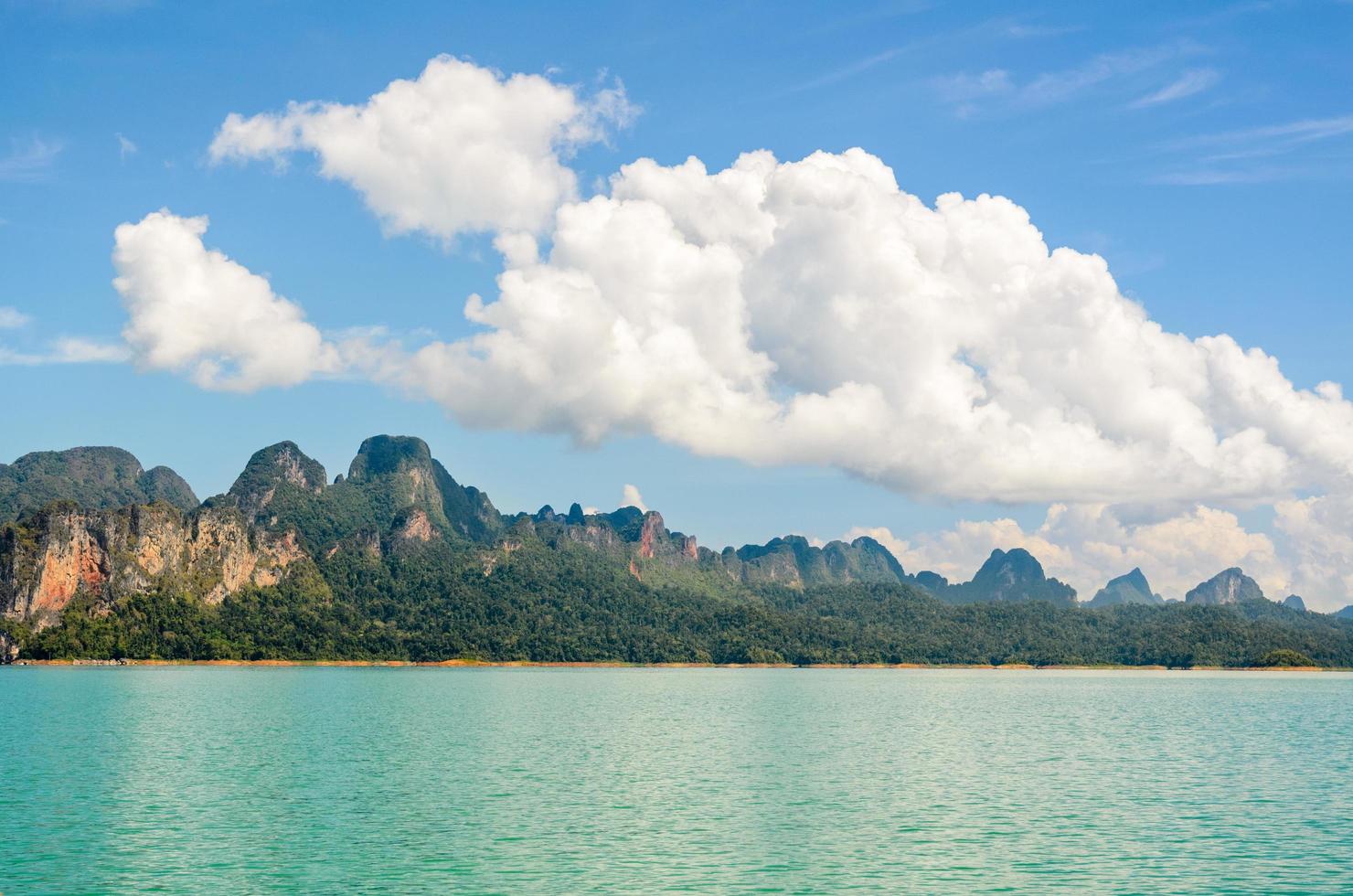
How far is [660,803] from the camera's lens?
49.4 metres

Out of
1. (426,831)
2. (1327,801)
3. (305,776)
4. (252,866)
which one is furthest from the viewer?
(305,776)

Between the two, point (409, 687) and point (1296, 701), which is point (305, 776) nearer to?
point (409, 687)

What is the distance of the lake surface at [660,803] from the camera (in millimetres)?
35625

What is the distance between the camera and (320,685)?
15275 centimetres

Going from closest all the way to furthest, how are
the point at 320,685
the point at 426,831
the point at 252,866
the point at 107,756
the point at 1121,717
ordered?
the point at 252,866
the point at 426,831
the point at 107,756
the point at 1121,717
the point at 320,685

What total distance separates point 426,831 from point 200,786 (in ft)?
55.5

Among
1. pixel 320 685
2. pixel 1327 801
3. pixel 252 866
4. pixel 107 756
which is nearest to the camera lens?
pixel 252 866

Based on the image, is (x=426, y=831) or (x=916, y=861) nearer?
(x=916, y=861)

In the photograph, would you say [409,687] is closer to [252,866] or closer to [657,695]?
[657,695]

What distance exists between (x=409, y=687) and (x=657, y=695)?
123 ft

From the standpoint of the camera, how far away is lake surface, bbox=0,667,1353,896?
35.6 meters

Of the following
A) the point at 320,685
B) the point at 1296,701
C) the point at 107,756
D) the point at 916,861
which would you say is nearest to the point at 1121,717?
the point at 1296,701

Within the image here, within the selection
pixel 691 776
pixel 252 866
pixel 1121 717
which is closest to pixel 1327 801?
pixel 691 776

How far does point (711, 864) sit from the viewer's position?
36781 mm
